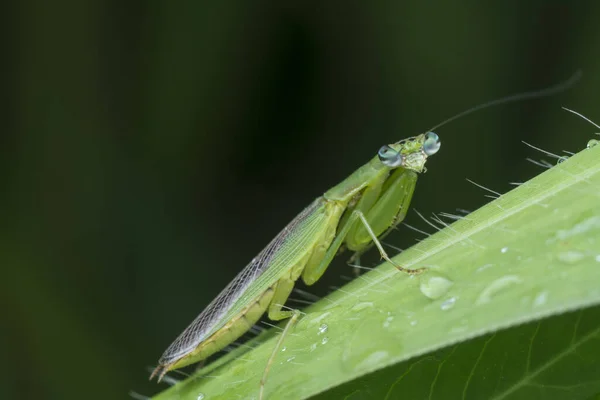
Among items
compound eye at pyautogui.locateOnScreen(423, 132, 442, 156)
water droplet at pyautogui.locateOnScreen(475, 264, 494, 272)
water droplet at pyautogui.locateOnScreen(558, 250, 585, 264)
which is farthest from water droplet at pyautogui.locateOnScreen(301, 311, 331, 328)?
compound eye at pyautogui.locateOnScreen(423, 132, 442, 156)

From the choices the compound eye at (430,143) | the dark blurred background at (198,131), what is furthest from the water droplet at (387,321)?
the dark blurred background at (198,131)

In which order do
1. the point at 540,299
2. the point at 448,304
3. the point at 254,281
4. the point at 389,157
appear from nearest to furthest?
the point at 540,299 → the point at 448,304 → the point at 254,281 → the point at 389,157

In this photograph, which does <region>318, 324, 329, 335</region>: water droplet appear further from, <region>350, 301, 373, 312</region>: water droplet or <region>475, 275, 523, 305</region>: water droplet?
<region>475, 275, 523, 305</region>: water droplet

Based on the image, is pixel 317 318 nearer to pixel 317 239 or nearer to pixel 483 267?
pixel 483 267

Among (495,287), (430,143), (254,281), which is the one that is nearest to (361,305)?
(495,287)

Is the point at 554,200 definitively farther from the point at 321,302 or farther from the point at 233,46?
the point at 233,46
